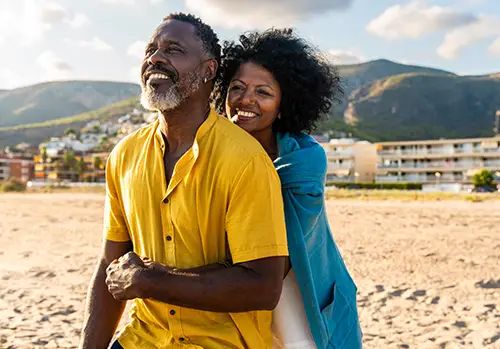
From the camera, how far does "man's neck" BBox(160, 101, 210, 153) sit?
7.38 ft

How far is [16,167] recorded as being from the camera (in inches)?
3907

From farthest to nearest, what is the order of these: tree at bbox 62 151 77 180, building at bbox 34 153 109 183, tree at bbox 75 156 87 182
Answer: tree at bbox 62 151 77 180 → building at bbox 34 153 109 183 → tree at bbox 75 156 87 182

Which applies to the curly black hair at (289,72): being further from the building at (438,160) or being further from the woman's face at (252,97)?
the building at (438,160)

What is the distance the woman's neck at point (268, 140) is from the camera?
8.90ft

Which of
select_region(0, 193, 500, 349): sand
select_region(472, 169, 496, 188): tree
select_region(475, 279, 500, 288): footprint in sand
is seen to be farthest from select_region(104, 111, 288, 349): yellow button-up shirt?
select_region(472, 169, 496, 188): tree

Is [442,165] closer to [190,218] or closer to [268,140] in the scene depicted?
[268,140]

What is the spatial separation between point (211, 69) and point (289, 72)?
1.67 ft

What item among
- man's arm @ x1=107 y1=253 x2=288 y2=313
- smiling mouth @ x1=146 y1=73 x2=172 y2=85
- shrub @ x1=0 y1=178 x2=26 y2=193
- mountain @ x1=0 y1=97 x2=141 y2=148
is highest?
mountain @ x1=0 y1=97 x2=141 y2=148

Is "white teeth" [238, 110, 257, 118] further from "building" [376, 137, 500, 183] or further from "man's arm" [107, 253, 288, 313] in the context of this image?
"building" [376, 137, 500, 183]

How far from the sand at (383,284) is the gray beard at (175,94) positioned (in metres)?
4.25

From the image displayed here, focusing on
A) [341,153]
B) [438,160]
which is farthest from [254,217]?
[341,153]

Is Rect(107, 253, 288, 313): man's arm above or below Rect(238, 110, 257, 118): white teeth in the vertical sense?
below

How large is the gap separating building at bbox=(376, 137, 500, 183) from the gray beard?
214ft

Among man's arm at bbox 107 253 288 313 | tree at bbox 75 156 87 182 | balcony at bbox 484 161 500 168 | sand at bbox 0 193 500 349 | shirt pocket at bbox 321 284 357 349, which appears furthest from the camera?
tree at bbox 75 156 87 182
